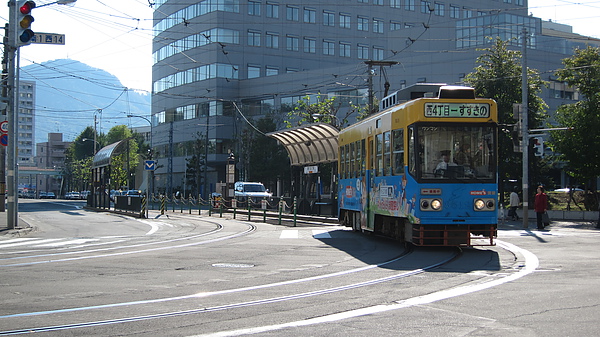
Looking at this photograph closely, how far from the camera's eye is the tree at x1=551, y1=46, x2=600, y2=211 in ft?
112

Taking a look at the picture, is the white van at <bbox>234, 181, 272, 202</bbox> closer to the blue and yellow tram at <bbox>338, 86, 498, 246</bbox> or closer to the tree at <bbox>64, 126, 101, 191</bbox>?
the blue and yellow tram at <bbox>338, 86, 498, 246</bbox>

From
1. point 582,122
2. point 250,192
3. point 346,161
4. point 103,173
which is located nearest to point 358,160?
point 346,161

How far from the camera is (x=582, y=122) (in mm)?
34469

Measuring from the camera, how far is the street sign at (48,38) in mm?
21875

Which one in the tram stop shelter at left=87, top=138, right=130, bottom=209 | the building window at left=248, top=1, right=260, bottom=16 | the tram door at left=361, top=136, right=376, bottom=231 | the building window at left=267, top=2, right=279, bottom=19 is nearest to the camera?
the tram door at left=361, top=136, right=376, bottom=231

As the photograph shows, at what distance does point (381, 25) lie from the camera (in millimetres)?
89750

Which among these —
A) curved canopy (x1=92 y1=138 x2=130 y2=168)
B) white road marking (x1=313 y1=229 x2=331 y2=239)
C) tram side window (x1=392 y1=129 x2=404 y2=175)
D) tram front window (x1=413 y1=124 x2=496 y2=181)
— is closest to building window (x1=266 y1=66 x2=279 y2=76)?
curved canopy (x1=92 y1=138 x2=130 y2=168)

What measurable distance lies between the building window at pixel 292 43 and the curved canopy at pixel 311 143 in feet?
167

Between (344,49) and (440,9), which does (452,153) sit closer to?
(344,49)

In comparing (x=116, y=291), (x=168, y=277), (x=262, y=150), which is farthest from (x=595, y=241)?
(x=262, y=150)

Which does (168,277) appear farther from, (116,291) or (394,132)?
(394,132)

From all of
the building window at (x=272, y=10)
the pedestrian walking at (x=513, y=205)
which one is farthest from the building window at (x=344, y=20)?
the pedestrian walking at (x=513, y=205)

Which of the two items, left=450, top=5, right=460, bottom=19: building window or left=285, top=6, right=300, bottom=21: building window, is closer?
left=285, top=6, right=300, bottom=21: building window

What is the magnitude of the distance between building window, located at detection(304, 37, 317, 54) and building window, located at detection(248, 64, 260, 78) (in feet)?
23.2
